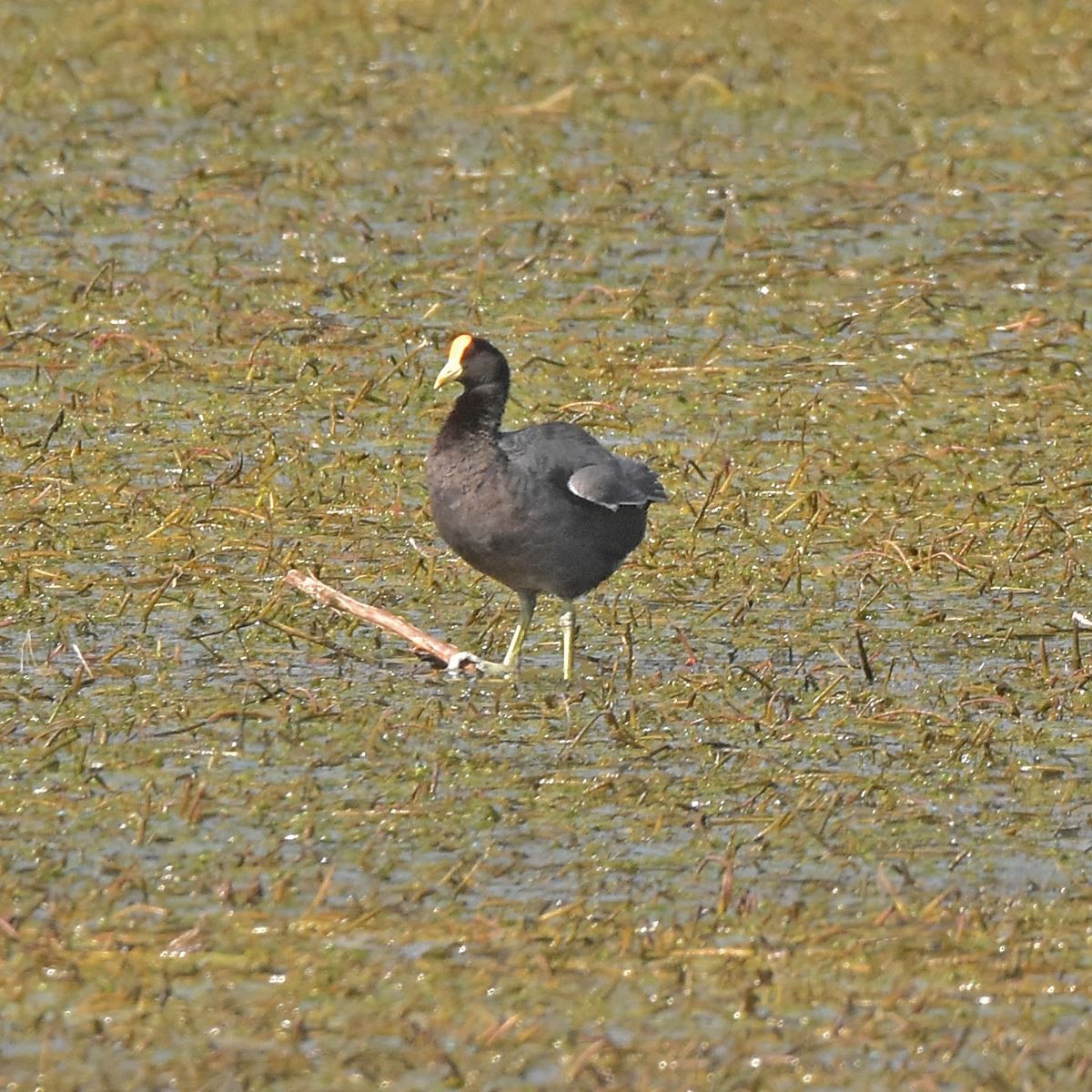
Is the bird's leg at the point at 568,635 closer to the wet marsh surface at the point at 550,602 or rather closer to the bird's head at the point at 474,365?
the wet marsh surface at the point at 550,602

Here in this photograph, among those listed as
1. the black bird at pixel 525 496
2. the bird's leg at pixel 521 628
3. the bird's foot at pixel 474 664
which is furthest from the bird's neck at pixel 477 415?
the bird's foot at pixel 474 664

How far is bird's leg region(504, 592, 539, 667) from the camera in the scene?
23.1 ft

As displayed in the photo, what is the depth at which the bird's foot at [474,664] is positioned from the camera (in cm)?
688

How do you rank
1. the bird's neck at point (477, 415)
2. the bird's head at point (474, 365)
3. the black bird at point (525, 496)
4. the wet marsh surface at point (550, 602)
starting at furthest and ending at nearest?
the bird's head at point (474, 365) < the bird's neck at point (477, 415) < the black bird at point (525, 496) < the wet marsh surface at point (550, 602)

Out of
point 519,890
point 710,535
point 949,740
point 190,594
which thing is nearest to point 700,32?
point 710,535

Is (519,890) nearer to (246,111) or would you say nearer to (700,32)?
(246,111)

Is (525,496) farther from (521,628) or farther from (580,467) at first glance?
(521,628)

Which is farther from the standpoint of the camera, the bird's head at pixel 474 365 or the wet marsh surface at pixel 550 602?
the bird's head at pixel 474 365

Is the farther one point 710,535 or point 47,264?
point 47,264

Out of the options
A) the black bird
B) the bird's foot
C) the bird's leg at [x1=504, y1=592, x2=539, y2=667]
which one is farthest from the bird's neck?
the bird's foot

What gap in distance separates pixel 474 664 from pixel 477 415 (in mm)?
652

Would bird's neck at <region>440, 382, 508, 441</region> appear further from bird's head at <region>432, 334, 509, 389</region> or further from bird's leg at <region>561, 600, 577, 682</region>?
bird's leg at <region>561, 600, 577, 682</region>

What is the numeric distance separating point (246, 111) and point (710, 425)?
4.46 m

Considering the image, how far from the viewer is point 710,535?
322 inches
